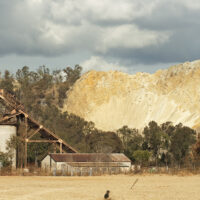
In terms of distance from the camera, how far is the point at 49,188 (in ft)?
119

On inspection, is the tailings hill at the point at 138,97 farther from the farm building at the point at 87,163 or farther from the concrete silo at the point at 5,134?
the concrete silo at the point at 5,134

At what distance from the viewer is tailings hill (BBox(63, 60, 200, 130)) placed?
107m

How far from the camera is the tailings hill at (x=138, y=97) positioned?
350 ft

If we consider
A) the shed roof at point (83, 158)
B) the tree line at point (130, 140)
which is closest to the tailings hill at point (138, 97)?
the tree line at point (130, 140)

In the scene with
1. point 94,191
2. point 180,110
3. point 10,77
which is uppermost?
point 10,77

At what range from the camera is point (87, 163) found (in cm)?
5838

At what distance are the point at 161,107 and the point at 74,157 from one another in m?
52.6

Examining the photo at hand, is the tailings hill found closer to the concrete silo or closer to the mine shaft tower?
the mine shaft tower

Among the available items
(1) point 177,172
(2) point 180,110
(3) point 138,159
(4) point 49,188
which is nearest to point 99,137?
(3) point 138,159

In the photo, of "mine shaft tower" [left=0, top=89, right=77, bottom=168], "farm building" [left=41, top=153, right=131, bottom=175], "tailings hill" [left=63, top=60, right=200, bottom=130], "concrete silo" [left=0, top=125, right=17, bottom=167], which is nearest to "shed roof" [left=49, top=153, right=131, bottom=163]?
"farm building" [left=41, top=153, right=131, bottom=175]

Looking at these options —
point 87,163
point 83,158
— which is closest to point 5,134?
point 83,158

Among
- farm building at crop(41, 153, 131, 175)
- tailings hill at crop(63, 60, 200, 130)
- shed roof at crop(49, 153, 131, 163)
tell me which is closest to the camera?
farm building at crop(41, 153, 131, 175)

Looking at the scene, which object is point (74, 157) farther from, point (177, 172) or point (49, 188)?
point (49, 188)

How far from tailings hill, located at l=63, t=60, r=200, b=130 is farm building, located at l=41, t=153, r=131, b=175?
38355 mm
